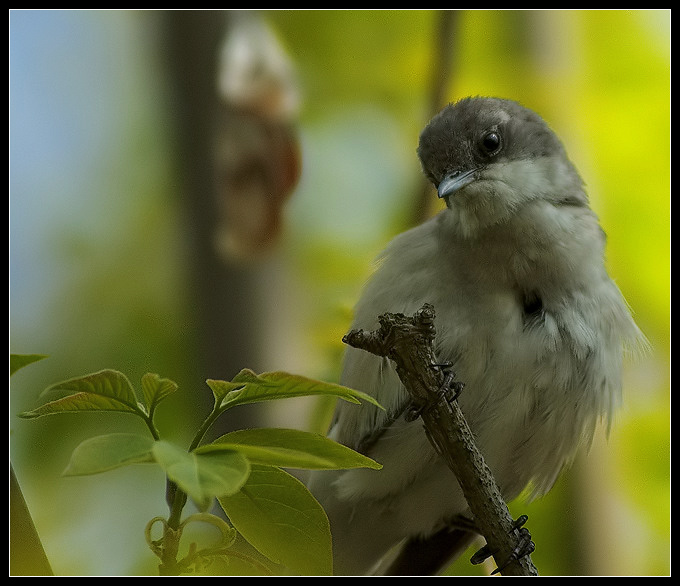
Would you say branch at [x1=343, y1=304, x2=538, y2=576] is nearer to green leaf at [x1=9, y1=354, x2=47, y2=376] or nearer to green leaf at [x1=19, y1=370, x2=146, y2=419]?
green leaf at [x1=19, y1=370, x2=146, y2=419]

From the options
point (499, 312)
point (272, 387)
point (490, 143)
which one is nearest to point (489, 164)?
point (490, 143)

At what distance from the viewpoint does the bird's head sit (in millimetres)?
2854

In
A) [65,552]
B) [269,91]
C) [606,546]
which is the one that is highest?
[269,91]

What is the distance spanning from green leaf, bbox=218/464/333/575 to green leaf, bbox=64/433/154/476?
0.28 meters

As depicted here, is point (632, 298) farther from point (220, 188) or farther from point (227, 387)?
point (227, 387)

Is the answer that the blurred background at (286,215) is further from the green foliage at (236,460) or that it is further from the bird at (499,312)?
the green foliage at (236,460)

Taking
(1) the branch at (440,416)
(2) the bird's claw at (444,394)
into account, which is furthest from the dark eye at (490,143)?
(1) the branch at (440,416)

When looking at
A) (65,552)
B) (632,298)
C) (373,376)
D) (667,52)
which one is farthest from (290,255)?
(667,52)

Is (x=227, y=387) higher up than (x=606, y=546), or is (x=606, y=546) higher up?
(x=227, y=387)

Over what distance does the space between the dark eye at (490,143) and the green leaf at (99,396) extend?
6.75 ft

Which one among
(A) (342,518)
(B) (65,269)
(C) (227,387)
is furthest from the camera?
(B) (65,269)

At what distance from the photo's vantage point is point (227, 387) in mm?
1222

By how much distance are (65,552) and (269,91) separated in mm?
2301

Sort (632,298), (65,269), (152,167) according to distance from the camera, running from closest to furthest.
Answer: (632,298) < (65,269) < (152,167)
